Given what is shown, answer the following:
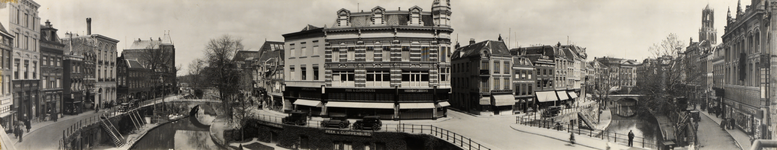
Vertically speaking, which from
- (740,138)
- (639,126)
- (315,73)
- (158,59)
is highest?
(158,59)

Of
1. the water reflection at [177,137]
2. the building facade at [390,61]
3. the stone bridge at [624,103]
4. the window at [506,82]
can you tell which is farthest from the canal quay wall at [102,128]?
the stone bridge at [624,103]

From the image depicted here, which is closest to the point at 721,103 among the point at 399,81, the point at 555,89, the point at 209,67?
the point at 555,89

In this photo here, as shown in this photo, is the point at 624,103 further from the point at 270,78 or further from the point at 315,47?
the point at 270,78

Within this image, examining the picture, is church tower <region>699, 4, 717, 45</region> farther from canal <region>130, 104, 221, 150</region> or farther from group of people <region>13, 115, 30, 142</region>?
group of people <region>13, 115, 30, 142</region>

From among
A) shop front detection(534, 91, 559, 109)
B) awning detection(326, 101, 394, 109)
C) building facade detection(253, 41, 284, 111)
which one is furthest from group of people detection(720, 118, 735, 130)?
building facade detection(253, 41, 284, 111)

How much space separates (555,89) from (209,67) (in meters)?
24.6

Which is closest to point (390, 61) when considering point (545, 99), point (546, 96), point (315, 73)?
point (315, 73)

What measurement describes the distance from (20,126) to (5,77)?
2310 millimetres

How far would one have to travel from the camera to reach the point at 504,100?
22.8 m

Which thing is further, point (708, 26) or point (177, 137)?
point (177, 137)

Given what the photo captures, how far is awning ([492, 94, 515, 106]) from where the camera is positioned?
2252 centimetres

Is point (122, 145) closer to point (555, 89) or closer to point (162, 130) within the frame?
point (162, 130)

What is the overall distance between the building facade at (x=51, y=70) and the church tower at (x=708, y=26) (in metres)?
29.7

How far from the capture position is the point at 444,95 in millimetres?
19812
